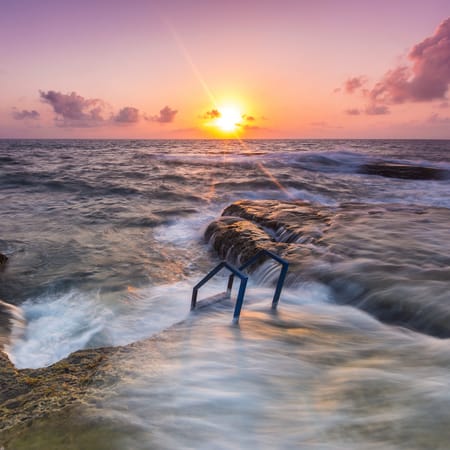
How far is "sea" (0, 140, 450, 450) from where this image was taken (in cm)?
200

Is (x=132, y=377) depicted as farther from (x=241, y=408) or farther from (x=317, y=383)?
(x=317, y=383)

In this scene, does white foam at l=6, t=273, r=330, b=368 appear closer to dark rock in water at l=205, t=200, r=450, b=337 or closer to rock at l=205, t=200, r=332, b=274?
dark rock in water at l=205, t=200, r=450, b=337

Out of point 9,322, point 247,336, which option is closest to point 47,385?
point 247,336

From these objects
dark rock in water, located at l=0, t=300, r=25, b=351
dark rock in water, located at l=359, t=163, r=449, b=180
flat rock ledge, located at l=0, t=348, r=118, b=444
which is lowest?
dark rock in water, located at l=0, t=300, r=25, b=351

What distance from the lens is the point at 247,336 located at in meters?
3.31

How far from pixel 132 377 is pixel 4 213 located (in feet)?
39.4

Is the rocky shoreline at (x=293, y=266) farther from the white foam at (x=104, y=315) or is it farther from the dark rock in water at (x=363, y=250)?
the white foam at (x=104, y=315)

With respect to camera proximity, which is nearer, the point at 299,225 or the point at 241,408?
the point at 241,408

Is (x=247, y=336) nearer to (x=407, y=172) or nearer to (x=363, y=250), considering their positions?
(x=363, y=250)

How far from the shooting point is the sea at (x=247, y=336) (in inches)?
78.7

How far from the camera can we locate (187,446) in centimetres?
188

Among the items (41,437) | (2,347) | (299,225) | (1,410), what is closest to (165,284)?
(2,347)

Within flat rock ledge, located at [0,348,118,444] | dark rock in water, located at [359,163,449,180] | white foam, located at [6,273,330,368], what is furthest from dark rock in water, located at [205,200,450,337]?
dark rock in water, located at [359,163,449,180]

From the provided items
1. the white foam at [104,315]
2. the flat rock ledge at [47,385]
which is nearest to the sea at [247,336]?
the white foam at [104,315]
